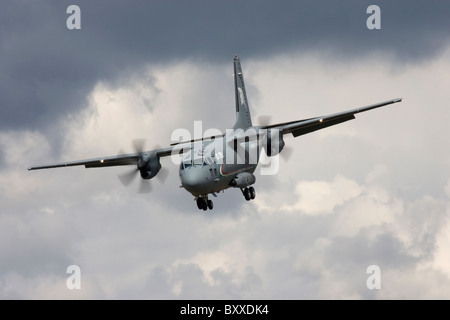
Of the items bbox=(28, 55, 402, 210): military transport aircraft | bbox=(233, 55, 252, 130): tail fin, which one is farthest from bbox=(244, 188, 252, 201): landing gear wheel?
bbox=(233, 55, 252, 130): tail fin

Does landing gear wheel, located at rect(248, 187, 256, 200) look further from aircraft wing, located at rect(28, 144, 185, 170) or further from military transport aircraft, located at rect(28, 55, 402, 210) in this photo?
aircraft wing, located at rect(28, 144, 185, 170)

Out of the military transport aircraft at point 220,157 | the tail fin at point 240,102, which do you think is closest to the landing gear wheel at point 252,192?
the military transport aircraft at point 220,157

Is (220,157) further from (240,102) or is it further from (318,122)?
(240,102)

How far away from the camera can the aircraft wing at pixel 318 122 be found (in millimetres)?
52638

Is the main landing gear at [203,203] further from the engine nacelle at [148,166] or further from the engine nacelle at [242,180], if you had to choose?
the engine nacelle at [148,166]

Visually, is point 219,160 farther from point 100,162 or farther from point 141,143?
point 100,162

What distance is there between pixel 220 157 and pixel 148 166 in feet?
18.4

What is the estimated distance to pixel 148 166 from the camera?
5509 centimetres

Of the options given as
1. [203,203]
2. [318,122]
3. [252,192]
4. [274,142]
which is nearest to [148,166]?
[203,203]

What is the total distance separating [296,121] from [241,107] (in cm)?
894

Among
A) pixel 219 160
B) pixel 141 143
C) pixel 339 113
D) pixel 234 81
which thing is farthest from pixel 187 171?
pixel 234 81

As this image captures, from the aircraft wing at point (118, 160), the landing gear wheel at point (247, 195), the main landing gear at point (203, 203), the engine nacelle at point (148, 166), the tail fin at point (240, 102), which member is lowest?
the main landing gear at point (203, 203)

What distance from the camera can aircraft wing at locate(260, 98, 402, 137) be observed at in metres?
52.6

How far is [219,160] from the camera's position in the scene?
52.4 metres
